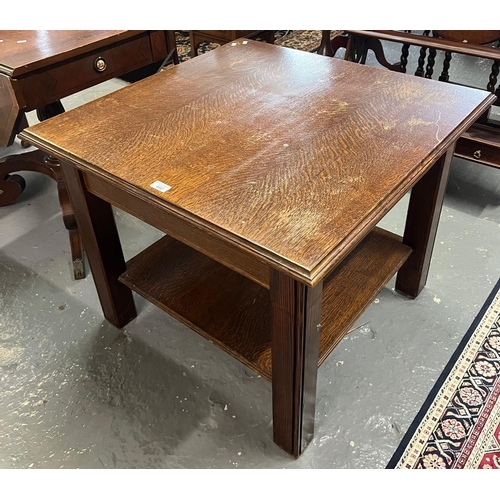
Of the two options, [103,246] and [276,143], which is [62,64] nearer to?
[103,246]

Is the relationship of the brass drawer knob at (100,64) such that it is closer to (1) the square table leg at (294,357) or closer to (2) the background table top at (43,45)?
(2) the background table top at (43,45)

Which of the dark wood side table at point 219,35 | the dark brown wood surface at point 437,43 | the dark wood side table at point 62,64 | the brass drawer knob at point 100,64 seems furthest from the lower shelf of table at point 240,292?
the dark wood side table at point 219,35

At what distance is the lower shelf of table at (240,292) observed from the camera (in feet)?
3.57

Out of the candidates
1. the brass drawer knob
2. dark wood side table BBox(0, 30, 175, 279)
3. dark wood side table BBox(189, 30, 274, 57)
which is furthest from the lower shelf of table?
dark wood side table BBox(189, 30, 274, 57)

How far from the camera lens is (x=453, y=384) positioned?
1229 millimetres

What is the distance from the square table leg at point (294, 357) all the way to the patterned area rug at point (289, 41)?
255 centimetres

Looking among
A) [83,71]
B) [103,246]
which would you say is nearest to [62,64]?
[83,71]

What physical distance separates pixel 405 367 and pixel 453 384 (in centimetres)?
12

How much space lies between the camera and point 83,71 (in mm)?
1416

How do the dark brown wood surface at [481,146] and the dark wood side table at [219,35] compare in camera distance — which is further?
the dark wood side table at [219,35]

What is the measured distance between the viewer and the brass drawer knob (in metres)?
1.44

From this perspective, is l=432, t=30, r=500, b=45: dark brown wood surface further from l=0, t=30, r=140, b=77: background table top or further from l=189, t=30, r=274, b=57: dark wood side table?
l=0, t=30, r=140, b=77: background table top

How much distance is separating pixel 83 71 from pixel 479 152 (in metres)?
1.31
